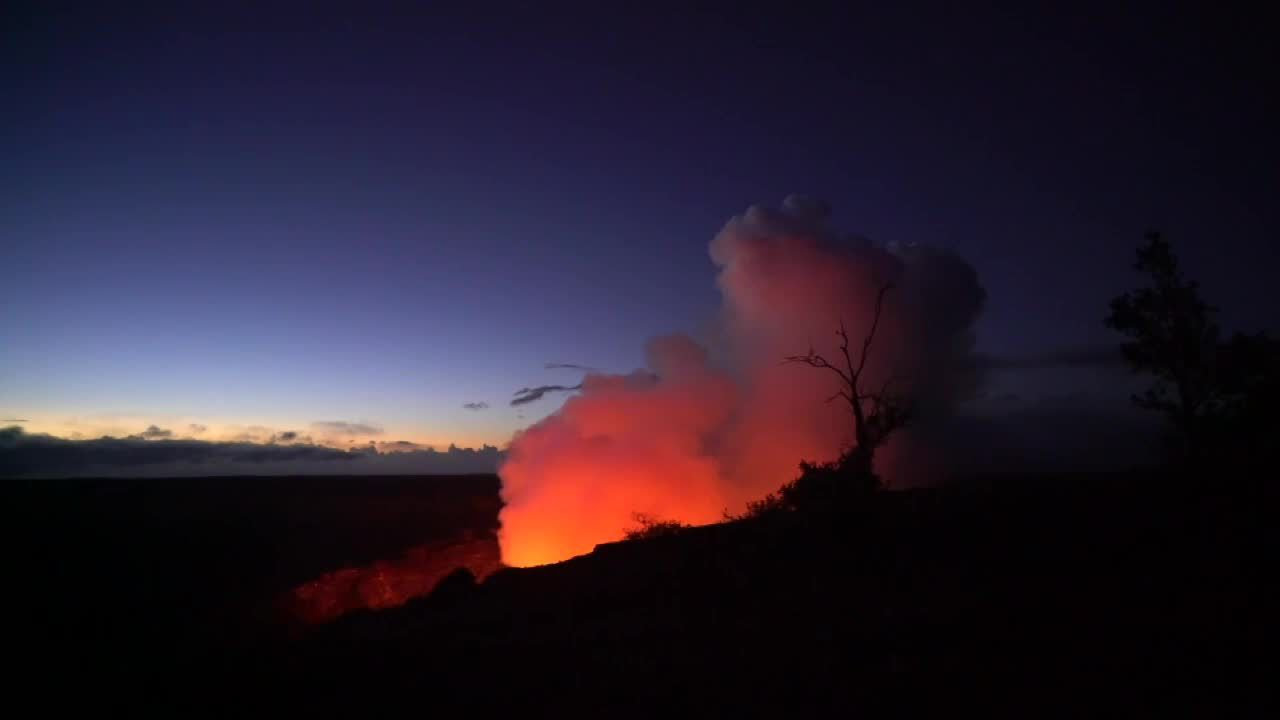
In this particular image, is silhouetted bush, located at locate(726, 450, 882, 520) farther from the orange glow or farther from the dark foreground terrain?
the orange glow

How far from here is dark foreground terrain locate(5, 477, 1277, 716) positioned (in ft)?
21.8

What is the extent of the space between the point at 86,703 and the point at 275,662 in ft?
7.98

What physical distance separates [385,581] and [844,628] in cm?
2121

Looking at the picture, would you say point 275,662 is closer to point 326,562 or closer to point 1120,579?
point 1120,579

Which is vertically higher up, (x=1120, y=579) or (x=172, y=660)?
(x=1120, y=579)

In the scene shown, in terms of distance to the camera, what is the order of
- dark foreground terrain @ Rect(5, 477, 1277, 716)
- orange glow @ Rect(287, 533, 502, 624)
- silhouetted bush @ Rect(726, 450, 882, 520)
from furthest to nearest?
orange glow @ Rect(287, 533, 502, 624) → silhouetted bush @ Rect(726, 450, 882, 520) → dark foreground terrain @ Rect(5, 477, 1277, 716)

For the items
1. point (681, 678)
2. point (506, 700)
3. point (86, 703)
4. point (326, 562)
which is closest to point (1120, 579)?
point (681, 678)

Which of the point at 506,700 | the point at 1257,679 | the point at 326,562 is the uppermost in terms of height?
the point at 1257,679

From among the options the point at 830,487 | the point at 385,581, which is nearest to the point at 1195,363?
the point at 830,487

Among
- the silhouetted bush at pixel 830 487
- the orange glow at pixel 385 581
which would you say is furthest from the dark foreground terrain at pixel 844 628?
the orange glow at pixel 385 581

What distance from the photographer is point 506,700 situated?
7.47 metres

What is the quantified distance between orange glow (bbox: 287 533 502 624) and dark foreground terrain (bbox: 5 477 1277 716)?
16.5 feet

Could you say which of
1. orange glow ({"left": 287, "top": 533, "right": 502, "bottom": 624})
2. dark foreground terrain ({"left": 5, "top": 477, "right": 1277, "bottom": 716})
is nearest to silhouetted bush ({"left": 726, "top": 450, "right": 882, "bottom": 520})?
dark foreground terrain ({"left": 5, "top": 477, "right": 1277, "bottom": 716})

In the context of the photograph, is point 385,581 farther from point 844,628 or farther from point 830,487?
point 844,628
